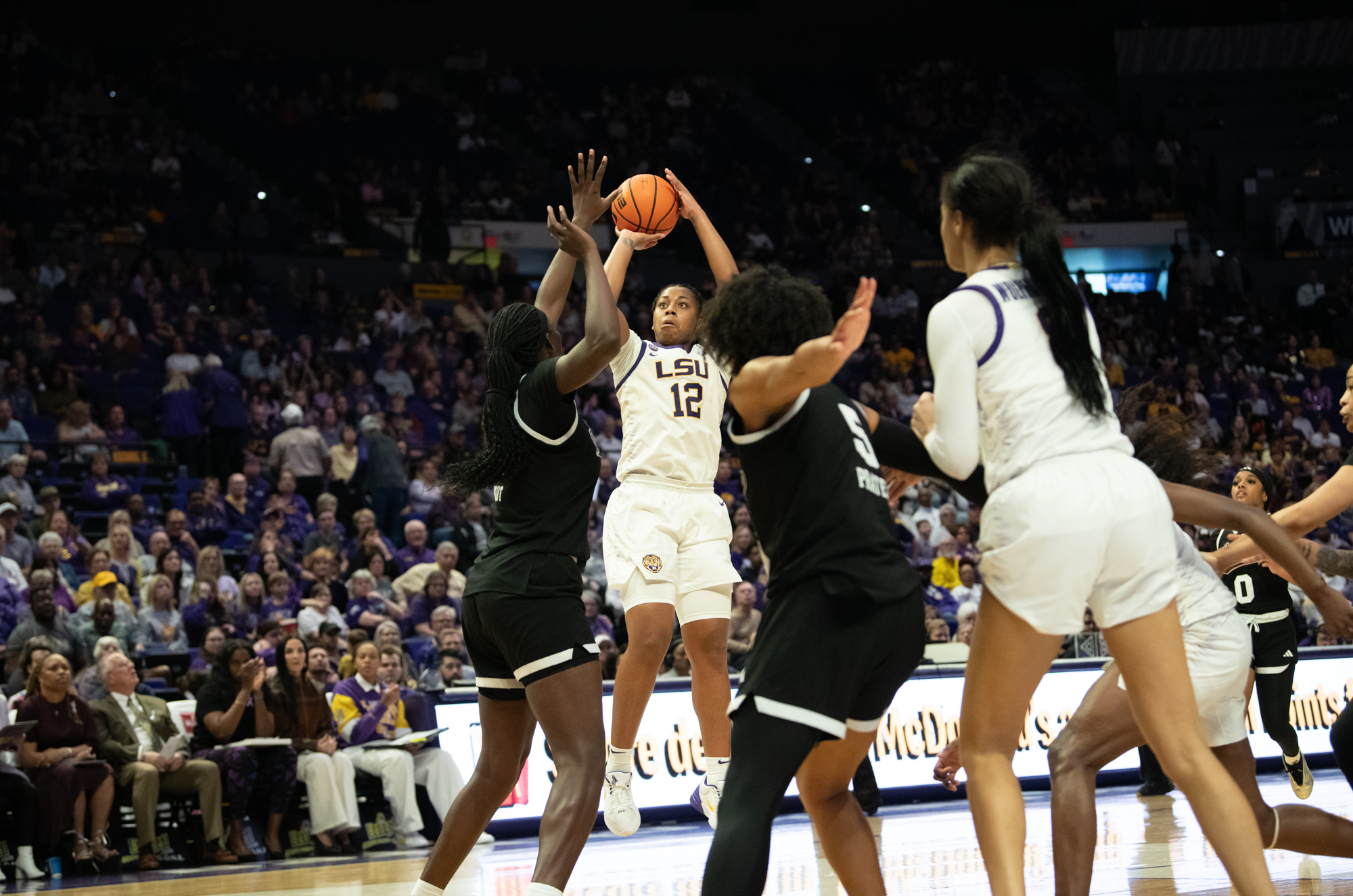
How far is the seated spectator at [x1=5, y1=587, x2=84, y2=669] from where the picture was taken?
932cm

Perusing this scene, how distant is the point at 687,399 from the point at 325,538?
7.69 m

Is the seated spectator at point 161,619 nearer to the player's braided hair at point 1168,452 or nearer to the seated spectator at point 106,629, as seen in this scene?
the seated spectator at point 106,629

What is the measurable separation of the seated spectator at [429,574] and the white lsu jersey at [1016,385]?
916 centimetres

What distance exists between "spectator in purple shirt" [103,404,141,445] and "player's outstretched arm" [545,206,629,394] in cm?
1095

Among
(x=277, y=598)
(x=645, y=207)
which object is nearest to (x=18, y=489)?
(x=277, y=598)

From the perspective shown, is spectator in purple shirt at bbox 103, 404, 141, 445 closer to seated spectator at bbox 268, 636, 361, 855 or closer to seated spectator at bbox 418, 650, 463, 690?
seated spectator at bbox 418, 650, 463, 690

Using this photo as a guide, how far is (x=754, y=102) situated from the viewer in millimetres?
26766

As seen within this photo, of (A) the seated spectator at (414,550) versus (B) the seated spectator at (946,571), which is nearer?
(A) the seated spectator at (414,550)

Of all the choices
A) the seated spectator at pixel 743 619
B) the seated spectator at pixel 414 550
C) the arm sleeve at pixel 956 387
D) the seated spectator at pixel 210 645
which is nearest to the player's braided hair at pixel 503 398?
the arm sleeve at pixel 956 387

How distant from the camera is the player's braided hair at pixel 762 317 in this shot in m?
3.56

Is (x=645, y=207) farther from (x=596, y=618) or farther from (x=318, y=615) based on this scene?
(x=596, y=618)

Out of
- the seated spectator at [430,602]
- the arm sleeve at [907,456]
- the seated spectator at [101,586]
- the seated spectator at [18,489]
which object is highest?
the seated spectator at [18,489]

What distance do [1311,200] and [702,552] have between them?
2267cm

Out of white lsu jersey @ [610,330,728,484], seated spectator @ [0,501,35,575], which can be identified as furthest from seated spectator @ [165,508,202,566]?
white lsu jersey @ [610,330,728,484]
